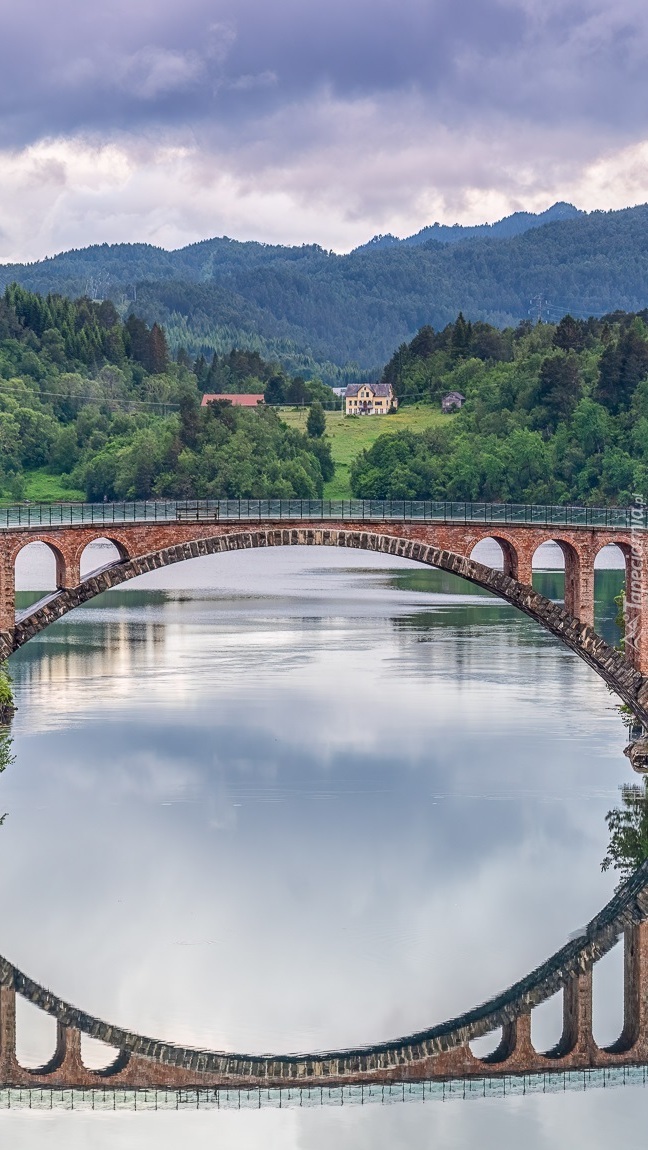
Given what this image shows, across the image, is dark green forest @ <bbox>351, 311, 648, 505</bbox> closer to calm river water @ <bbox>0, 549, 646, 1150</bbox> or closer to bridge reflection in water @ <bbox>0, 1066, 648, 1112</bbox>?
calm river water @ <bbox>0, 549, 646, 1150</bbox>

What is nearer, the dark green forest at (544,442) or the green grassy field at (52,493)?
the dark green forest at (544,442)

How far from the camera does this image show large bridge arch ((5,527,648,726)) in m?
69.8

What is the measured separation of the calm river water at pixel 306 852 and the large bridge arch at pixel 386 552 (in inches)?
139

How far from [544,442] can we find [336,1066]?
5503 inches

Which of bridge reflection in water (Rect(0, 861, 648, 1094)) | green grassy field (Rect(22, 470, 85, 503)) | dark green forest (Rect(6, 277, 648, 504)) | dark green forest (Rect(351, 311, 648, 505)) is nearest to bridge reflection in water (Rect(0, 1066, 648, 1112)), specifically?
bridge reflection in water (Rect(0, 861, 648, 1094))

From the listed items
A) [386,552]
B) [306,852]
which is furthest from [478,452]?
Result: [306,852]

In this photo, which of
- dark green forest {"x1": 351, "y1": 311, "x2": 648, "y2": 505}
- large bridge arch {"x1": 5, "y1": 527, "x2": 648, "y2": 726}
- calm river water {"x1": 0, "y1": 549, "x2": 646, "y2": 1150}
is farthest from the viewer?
dark green forest {"x1": 351, "y1": 311, "x2": 648, "y2": 505}

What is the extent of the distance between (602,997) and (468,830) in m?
13.3

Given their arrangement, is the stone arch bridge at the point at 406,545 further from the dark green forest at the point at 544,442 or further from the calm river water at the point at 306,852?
the dark green forest at the point at 544,442

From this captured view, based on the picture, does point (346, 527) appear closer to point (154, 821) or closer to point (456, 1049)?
point (154, 821)

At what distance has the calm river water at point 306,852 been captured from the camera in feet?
139

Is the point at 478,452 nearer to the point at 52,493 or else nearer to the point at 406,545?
the point at 52,493

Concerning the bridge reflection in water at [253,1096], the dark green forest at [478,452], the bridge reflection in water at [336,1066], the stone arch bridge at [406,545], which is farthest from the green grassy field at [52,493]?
the bridge reflection in water at [253,1096]

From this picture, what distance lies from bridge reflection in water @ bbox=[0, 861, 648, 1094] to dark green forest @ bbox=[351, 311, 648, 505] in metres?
117
